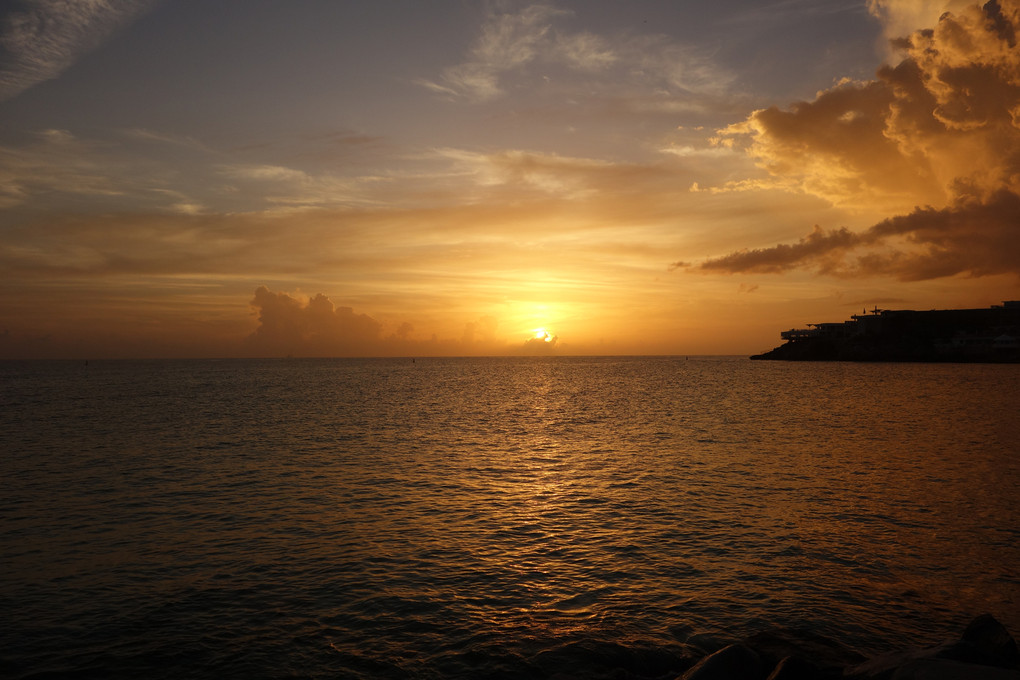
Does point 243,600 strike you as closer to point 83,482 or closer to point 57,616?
point 57,616

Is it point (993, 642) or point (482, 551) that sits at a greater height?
point (993, 642)

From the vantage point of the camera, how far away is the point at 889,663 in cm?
1237

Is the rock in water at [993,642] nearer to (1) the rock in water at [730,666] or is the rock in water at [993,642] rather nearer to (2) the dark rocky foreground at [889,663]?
(2) the dark rocky foreground at [889,663]

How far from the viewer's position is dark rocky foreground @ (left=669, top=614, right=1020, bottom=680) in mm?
11445

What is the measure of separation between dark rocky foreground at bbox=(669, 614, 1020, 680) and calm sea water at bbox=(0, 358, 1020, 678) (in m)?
1.63

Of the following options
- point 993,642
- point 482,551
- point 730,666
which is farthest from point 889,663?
point 482,551

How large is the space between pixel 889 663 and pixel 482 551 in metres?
13.3

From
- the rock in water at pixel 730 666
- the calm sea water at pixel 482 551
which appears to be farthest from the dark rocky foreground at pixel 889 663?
the calm sea water at pixel 482 551

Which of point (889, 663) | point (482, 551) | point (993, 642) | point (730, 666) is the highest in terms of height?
point (993, 642)

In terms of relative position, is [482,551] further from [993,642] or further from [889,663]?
[993,642]

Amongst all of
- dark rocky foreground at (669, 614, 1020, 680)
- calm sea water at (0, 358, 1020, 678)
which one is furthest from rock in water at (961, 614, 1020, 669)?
calm sea water at (0, 358, 1020, 678)

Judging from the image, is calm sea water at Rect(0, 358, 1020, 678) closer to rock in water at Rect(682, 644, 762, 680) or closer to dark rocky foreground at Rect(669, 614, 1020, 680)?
rock in water at Rect(682, 644, 762, 680)

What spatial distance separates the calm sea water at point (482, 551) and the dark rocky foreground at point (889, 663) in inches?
64.4

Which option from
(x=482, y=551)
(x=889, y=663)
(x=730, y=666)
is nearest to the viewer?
(x=889, y=663)
